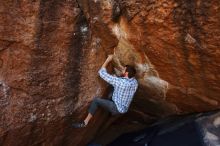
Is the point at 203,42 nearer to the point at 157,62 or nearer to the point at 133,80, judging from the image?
the point at 157,62

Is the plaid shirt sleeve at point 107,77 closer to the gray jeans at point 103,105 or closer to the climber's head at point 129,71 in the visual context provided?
the climber's head at point 129,71

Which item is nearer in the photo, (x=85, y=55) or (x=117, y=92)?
(x=85, y=55)

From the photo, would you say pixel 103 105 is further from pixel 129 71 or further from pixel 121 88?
pixel 129 71

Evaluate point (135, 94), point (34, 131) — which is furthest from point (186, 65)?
point (34, 131)

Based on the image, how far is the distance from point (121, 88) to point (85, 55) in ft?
1.72

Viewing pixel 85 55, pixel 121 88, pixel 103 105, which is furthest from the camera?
pixel 103 105

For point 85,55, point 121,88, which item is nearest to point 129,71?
point 121,88

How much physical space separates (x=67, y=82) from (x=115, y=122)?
4.97ft

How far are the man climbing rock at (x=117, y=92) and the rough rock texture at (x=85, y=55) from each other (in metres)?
0.08

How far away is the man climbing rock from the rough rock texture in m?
0.08

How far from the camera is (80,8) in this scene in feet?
14.6

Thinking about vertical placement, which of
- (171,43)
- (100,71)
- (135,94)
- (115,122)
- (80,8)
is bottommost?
(115,122)

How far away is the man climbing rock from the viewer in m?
4.73

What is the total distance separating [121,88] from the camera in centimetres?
479
